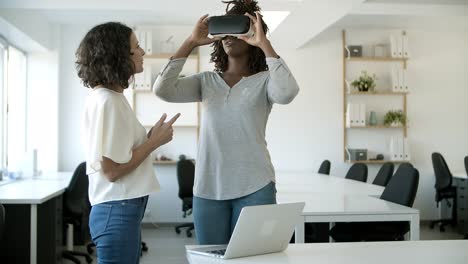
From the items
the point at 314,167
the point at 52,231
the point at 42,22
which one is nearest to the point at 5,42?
the point at 42,22

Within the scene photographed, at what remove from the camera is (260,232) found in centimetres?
148

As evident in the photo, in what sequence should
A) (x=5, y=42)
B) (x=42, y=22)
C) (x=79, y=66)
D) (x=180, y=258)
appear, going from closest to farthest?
(x=79, y=66) < (x=180, y=258) < (x=5, y=42) < (x=42, y=22)

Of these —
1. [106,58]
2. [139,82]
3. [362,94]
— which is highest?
[139,82]

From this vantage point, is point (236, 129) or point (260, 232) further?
point (236, 129)

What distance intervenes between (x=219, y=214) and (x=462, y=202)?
18.2 feet

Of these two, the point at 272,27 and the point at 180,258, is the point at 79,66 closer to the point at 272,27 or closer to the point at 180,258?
the point at 180,258

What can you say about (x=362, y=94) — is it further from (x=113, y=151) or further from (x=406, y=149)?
(x=113, y=151)

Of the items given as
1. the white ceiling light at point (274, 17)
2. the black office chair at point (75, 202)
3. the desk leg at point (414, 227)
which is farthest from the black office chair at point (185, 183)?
the desk leg at point (414, 227)

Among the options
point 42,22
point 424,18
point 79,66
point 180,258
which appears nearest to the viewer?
point 79,66

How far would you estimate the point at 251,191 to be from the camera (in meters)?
1.75

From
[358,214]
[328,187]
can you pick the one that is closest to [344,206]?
[358,214]

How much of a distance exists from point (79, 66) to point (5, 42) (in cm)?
480

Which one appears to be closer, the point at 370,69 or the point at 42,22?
the point at 42,22

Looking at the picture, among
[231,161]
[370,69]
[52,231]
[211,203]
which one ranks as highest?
[370,69]
